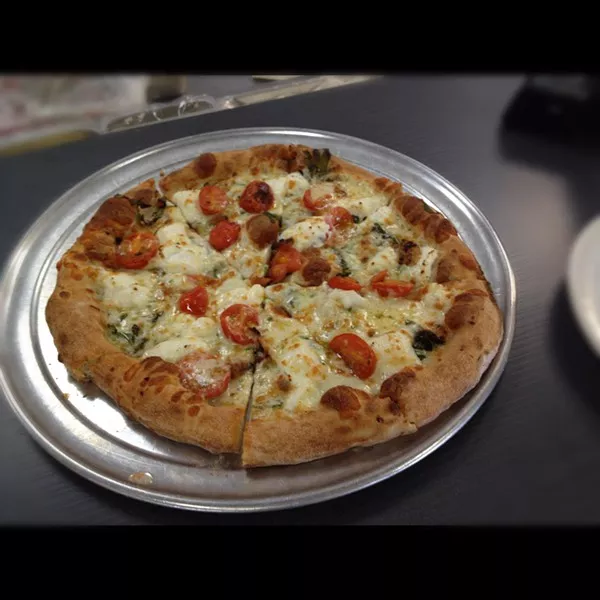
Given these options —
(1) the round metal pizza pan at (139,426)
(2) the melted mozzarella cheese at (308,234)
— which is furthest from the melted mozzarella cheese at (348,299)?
(1) the round metal pizza pan at (139,426)

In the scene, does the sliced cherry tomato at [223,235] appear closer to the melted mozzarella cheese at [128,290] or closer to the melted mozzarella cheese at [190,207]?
the melted mozzarella cheese at [190,207]

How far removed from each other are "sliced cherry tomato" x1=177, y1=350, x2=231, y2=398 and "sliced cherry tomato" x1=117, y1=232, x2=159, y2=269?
724 millimetres

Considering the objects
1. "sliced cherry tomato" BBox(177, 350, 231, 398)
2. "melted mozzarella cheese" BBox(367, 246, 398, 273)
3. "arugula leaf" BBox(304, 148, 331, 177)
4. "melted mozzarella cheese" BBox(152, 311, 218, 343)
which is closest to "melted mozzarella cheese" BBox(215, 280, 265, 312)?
"melted mozzarella cheese" BBox(152, 311, 218, 343)

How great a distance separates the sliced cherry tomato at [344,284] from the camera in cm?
303

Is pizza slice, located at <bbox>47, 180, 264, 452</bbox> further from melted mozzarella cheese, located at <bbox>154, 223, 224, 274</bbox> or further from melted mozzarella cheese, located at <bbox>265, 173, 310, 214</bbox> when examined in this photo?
melted mozzarella cheese, located at <bbox>265, 173, 310, 214</bbox>

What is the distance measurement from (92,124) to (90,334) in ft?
7.53

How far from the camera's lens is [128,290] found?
3006mm

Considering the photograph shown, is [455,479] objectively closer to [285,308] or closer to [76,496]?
[285,308]

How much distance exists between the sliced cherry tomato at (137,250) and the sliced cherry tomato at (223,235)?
1.02ft

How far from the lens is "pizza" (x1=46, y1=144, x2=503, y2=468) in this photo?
2.51 meters

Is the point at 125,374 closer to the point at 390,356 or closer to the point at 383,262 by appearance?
the point at 390,356

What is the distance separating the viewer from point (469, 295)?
287cm

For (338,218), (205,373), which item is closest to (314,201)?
(338,218)

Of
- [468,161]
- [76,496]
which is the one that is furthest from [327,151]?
[76,496]
